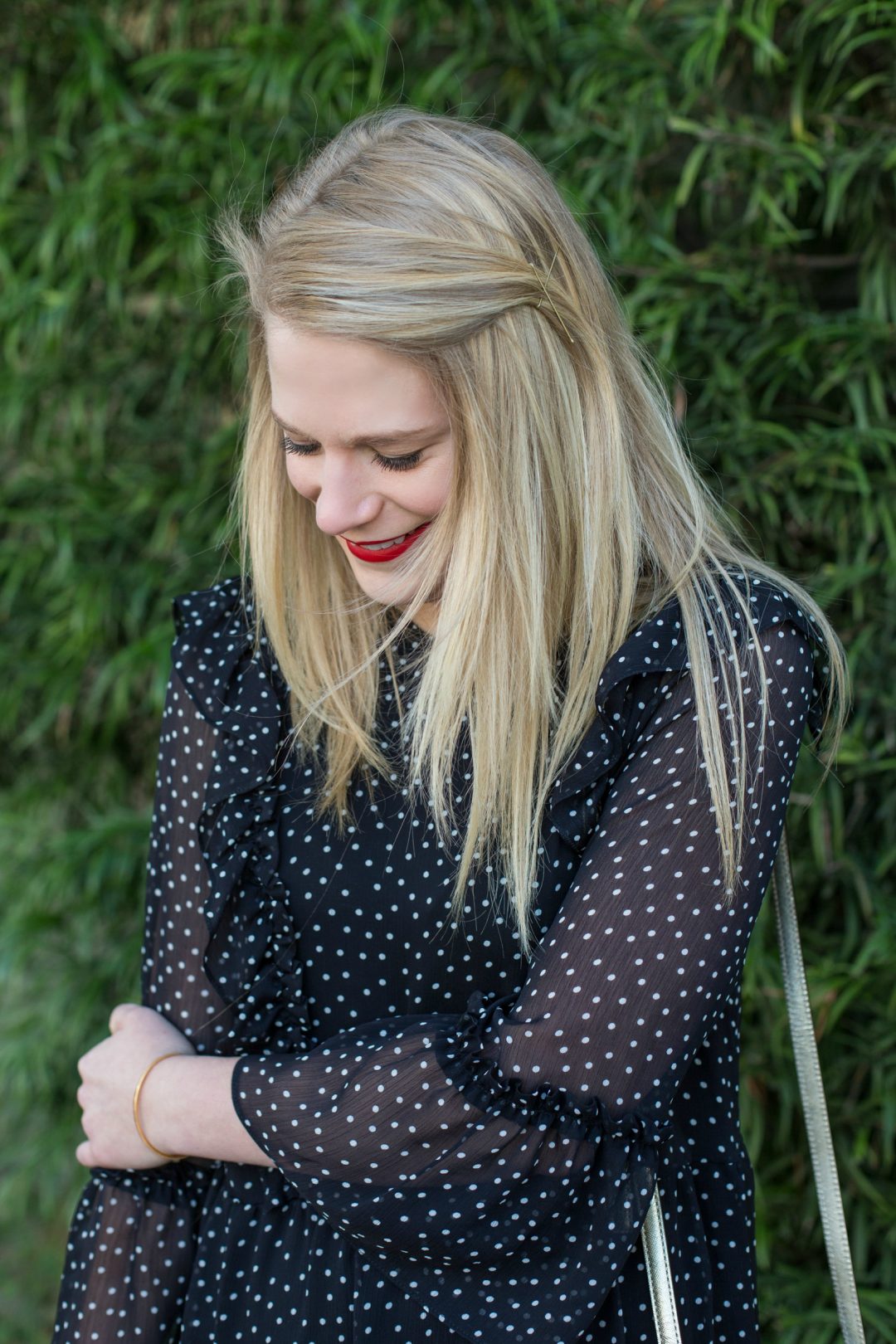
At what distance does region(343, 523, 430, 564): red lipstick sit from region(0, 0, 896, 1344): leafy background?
52 centimetres

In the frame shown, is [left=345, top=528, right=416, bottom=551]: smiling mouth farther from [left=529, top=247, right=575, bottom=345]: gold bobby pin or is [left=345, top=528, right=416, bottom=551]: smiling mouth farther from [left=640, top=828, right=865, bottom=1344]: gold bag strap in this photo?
[left=640, top=828, right=865, bottom=1344]: gold bag strap

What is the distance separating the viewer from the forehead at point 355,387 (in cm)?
109

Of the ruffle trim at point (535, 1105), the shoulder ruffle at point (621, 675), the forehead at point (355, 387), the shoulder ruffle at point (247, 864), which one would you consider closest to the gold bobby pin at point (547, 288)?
the forehead at point (355, 387)

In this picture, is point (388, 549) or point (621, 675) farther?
point (388, 549)

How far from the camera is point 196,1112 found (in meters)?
1.12

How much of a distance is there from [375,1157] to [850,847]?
115cm

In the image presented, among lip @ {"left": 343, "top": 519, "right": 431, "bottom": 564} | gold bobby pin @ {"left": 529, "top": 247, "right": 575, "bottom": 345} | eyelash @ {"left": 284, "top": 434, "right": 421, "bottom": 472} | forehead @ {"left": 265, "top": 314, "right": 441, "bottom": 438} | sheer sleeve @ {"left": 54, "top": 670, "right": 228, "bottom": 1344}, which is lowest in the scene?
sheer sleeve @ {"left": 54, "top": 670, "right": 228, "bottom": 1344}

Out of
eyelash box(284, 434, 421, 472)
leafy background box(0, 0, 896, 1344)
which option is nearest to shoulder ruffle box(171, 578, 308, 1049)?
eyelash box(284, 434, 421, 472)

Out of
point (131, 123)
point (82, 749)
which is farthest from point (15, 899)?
point (131, 123)

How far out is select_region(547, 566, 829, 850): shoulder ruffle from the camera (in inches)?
42.3

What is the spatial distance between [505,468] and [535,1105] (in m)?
0.58

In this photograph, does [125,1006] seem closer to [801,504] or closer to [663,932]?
[663,932]

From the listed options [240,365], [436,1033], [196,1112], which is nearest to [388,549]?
[436,1033]

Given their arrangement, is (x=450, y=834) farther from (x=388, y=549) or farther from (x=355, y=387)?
(x=355, y=387)
